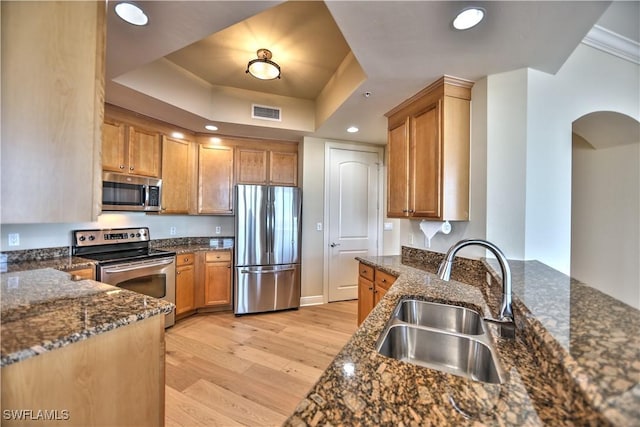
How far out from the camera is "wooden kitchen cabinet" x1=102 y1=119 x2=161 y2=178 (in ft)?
8.68

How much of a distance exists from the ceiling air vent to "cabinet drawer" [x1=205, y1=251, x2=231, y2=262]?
180cm

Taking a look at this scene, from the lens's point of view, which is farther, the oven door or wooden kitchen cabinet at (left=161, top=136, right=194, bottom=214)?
wooden kitchen cabinet at (left=161, top=136, right=194, bottom=214)

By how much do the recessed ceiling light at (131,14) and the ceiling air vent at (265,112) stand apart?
5.71 ft

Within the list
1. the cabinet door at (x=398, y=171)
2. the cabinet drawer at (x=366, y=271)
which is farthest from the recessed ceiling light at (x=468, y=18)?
the cabinet drawer at (x=366, y=271)

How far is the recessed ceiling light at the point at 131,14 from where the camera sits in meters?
1.36

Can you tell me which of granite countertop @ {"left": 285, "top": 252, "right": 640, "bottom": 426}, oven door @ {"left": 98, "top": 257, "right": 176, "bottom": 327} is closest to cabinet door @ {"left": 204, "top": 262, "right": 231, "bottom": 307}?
oven door @ {"left": 98, "top": 257, "right": 176, "bottom": 327}

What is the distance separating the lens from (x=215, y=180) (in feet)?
11.7

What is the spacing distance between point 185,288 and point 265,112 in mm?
2389

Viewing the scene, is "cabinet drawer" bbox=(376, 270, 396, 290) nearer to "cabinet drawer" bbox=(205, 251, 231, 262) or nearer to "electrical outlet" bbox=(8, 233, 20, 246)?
"cabinet drawer" bbox=(205, 251, 231, 262)

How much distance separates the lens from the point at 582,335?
71cm

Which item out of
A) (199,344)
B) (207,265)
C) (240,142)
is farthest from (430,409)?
(240,142)

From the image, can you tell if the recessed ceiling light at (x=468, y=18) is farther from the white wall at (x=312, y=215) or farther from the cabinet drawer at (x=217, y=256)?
the cabinet drawer at (x=217, y=256)

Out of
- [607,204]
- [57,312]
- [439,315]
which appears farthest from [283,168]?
[607,204]

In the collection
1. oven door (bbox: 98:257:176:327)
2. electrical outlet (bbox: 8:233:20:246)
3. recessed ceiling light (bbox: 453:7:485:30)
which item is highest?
recessed ceiling light (bbox: 453:7:485:30)
